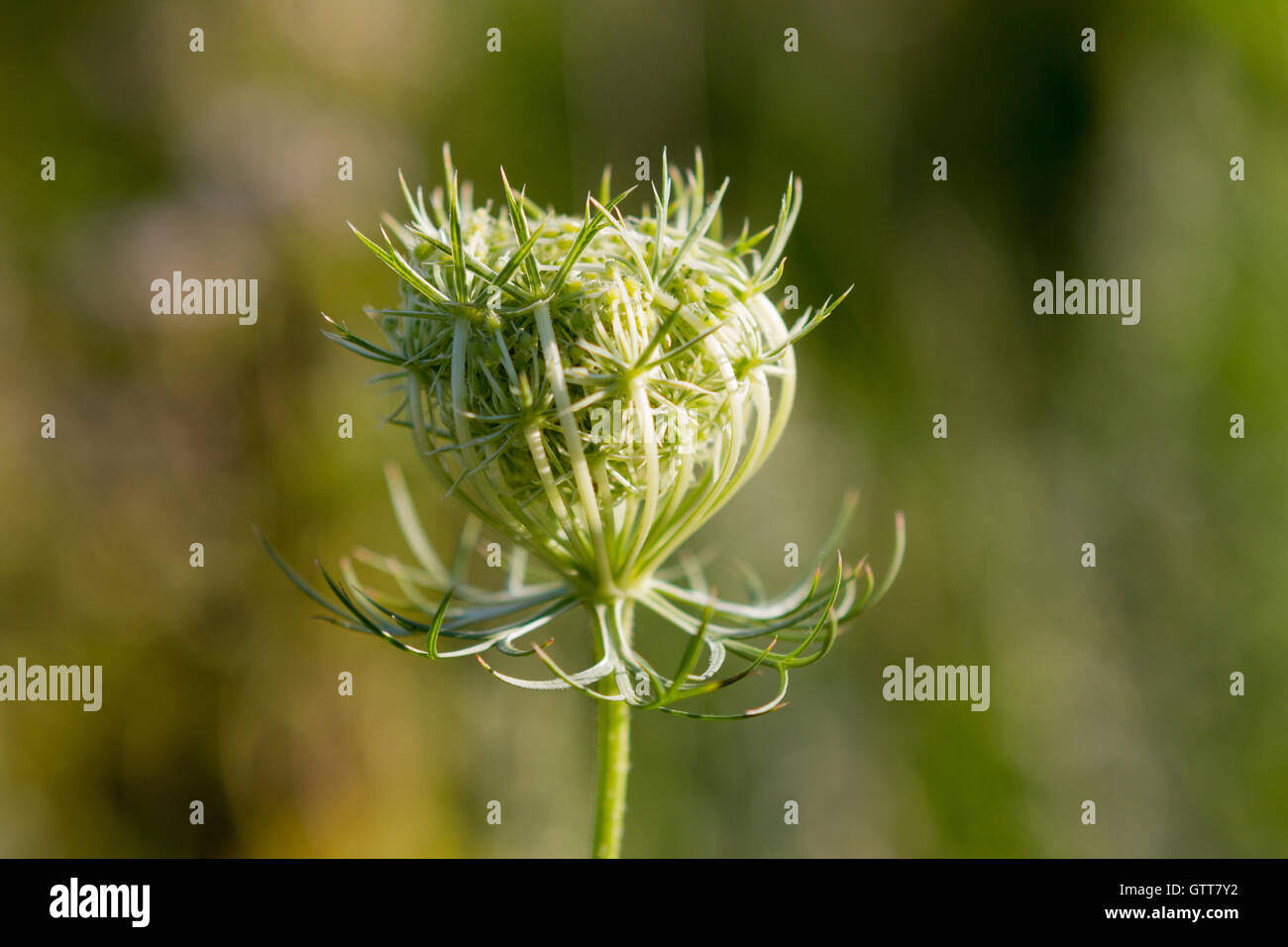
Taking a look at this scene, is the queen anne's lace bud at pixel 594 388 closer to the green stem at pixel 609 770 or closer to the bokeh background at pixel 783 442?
the green stem at pixel 609 770

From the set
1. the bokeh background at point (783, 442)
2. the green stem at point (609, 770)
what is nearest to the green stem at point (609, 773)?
the green stem at point (609, 770)

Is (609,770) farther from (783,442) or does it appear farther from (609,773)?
(783,442)

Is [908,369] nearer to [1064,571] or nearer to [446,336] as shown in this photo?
[1064,571]

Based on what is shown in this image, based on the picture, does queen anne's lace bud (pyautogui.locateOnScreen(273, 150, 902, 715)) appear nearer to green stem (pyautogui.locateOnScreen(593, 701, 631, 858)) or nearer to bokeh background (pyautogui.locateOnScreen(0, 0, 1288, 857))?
green stem (pyautogui.locateOnScreen(593, 701, 631, 858))

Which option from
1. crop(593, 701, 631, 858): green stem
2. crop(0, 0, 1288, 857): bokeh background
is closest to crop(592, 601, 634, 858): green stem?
crop(593, 701, 631, 858): green stem

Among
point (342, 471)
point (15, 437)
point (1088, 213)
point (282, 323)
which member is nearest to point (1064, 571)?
point (1088, 213)

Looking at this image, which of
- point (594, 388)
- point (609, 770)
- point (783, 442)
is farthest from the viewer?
point (783, 442)

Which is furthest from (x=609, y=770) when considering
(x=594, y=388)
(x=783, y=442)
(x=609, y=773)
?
(x=783, y=442)

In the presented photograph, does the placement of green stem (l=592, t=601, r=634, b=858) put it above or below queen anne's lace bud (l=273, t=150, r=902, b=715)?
below
